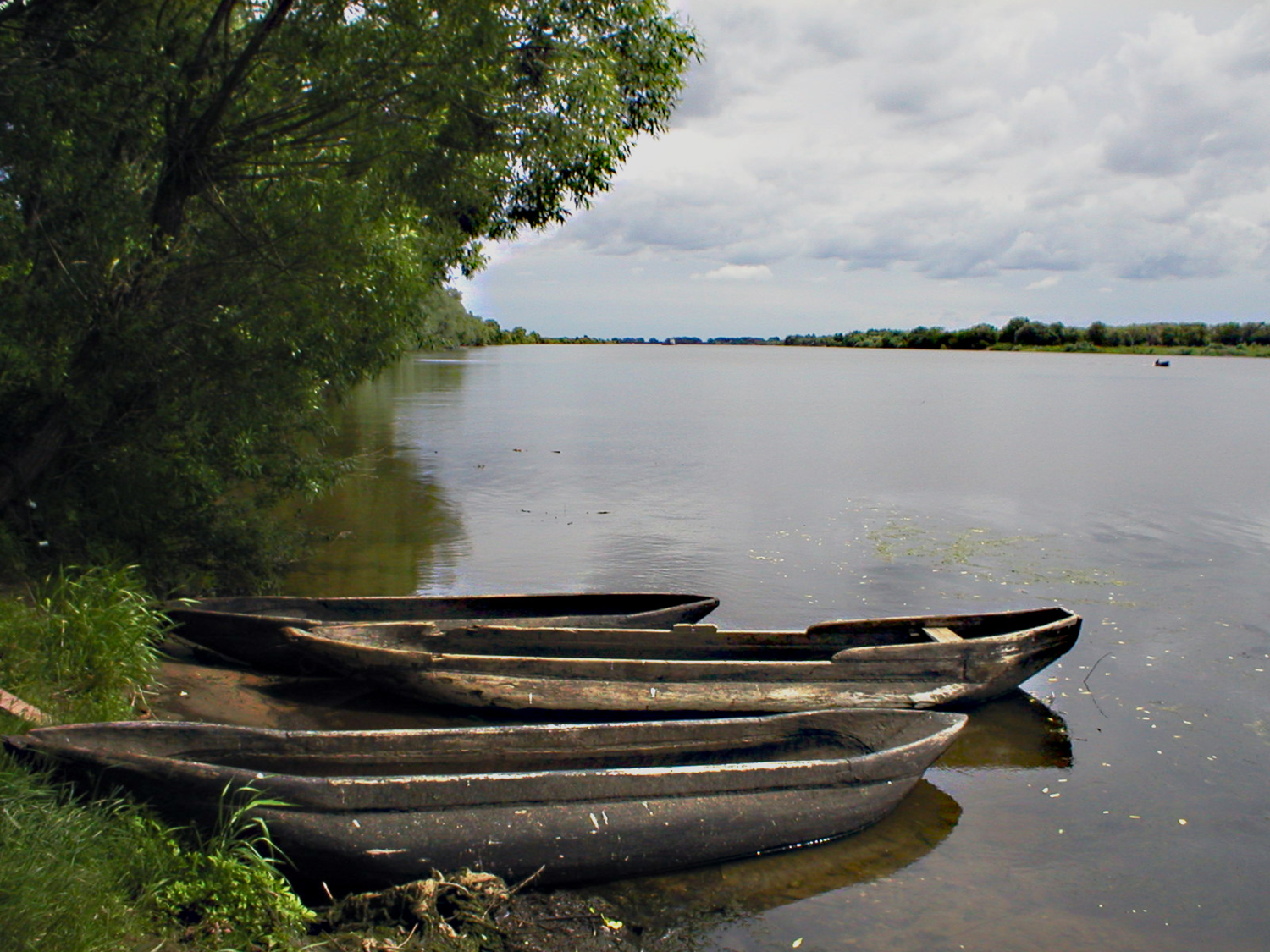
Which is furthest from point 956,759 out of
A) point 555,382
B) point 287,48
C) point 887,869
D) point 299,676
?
point 555,382

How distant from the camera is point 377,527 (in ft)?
47.8

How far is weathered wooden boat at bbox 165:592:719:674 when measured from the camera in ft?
24.8

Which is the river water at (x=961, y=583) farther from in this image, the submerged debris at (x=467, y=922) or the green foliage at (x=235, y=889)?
the green foliage at (x=235, y=889)

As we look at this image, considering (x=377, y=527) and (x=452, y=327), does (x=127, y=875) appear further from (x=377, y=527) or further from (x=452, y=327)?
(x=452, y=327)

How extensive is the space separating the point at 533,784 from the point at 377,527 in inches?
401

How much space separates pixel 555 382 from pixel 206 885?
5712 centimetres

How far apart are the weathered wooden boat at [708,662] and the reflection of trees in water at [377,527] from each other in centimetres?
404

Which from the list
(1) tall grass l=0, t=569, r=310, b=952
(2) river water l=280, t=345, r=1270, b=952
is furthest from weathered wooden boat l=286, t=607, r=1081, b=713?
(1) tall grass l=0, t=569, r=310, b=952

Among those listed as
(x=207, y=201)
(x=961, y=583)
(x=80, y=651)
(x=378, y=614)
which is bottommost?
(x=961, y=583)

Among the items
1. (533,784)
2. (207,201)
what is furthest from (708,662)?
(207,201)

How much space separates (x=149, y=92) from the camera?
7.57 m

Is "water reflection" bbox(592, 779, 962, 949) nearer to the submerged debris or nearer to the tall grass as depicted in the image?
the submerged debris

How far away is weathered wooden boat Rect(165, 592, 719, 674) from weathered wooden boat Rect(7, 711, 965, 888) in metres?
2.22

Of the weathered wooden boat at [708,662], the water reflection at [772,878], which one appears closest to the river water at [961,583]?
the water reflection at [772,878]
